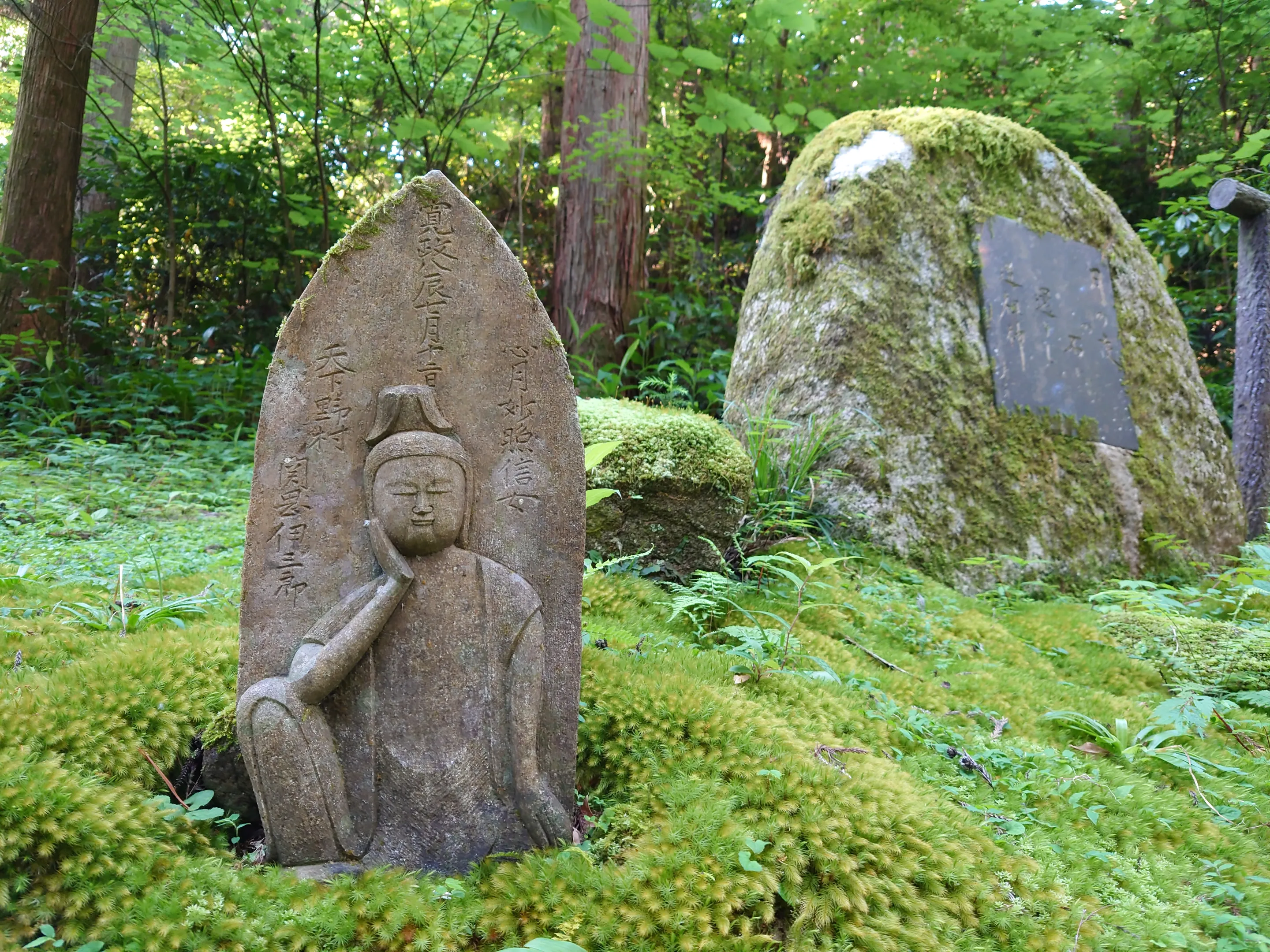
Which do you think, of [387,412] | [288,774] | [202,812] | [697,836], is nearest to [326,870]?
[288,774]

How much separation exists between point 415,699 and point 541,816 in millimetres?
469

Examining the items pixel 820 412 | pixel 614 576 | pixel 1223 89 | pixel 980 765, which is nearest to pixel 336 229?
pixel 820 412

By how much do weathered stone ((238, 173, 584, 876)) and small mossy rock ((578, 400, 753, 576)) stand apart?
4.82 feet

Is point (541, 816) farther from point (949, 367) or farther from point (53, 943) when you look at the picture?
point (949, 367)

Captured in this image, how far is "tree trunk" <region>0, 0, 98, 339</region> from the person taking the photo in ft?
21.7

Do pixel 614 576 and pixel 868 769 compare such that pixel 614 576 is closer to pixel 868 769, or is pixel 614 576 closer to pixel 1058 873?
pixel 868 769

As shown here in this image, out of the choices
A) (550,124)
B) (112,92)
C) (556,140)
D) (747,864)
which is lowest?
(747,864)

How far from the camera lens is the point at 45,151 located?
22.1 ft

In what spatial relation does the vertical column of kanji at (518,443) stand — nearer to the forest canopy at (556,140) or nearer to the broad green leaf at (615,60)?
the broad green leaf at (615,60)

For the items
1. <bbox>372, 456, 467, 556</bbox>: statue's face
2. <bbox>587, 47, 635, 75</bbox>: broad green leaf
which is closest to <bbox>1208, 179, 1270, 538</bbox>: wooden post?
<bbox>587, 47, 635, 75</bbox>: broad green leaf

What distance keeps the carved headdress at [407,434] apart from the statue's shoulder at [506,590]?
16 centimetres

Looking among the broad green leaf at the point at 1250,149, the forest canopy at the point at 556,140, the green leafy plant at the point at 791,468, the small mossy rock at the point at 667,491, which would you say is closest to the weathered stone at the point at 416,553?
the small mossy rock at the point at 667,491

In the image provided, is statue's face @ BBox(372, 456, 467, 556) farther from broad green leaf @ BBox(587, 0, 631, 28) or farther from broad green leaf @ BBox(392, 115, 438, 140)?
broad green leaf @ BBox(392, 115, 438, 140)

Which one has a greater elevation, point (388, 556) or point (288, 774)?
point (388, 556)
